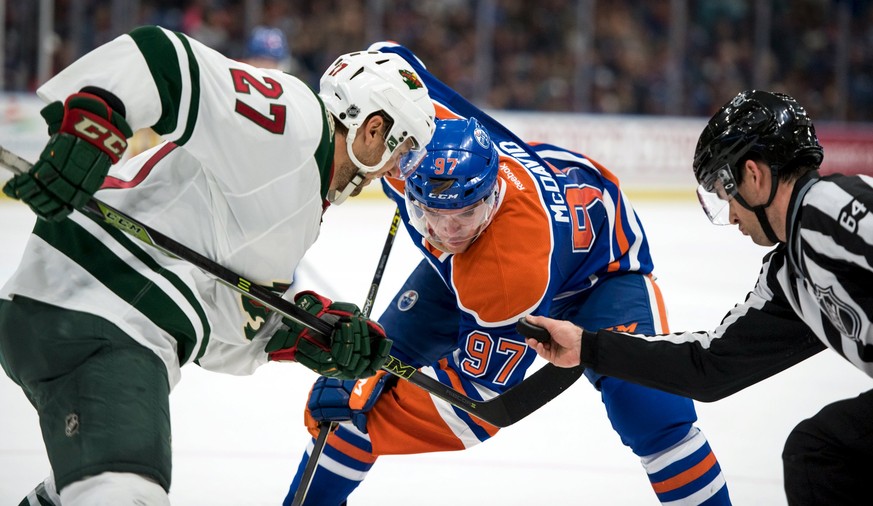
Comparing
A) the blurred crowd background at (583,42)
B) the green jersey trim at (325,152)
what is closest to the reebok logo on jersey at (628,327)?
the green jersey trim at (325,152)

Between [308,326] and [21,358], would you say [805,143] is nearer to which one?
[308,326]

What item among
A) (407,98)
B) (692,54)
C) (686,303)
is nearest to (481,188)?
(407,98)

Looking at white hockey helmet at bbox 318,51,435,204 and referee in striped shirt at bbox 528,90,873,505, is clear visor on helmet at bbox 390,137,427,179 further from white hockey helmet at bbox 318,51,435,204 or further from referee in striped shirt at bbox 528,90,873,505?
referee in striped shirt at bbox 528,90,873,505

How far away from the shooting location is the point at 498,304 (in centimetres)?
252

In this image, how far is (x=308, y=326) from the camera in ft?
7.65

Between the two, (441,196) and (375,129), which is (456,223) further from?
(375,129)

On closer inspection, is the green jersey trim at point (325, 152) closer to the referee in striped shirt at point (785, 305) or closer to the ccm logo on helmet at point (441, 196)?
the ccm logo on helmet at point (441, 196)

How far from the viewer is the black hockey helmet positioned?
2070 millimetres

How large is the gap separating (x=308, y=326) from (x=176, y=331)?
378 millimetres

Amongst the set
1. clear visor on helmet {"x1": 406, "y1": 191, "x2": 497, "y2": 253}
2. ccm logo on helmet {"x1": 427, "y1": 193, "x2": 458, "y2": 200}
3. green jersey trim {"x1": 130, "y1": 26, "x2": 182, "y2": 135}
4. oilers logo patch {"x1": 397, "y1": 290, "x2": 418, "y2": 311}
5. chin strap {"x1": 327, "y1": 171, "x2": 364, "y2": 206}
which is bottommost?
oilers logo patch {"x1": 397, "y1": 290, "x2": 418, "y2": 311}

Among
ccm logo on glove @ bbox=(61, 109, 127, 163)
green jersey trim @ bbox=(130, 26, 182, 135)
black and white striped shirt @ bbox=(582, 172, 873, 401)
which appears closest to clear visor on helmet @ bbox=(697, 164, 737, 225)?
black and white striped shirt @ bbox=(582, 172, 873, 401)

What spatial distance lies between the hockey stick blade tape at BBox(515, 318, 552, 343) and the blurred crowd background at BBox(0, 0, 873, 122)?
7030 mm

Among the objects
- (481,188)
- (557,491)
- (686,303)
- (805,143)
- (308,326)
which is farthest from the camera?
(686,303)

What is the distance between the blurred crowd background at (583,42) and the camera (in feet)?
30.1
